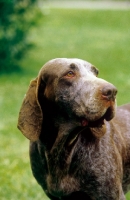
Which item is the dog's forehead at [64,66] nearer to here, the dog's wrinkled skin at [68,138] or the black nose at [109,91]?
the dog's wrinkled skin at [68,138]

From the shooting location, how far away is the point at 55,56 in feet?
67.9

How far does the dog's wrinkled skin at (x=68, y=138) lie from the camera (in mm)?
4934

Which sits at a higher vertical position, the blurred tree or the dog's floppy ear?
the dog's floppy ear

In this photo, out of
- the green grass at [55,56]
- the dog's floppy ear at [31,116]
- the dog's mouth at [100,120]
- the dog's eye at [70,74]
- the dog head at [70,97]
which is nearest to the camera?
the dog head at [70,97]

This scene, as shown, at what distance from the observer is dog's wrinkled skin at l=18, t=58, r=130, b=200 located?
4.93 metres

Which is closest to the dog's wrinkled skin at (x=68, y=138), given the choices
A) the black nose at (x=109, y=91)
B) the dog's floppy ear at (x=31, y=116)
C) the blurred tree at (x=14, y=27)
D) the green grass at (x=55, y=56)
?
the dog's floppy ear at (x=31, y=116)

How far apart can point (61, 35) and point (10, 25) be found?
1134cm

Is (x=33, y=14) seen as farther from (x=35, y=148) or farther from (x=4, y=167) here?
(x=35, y=148)

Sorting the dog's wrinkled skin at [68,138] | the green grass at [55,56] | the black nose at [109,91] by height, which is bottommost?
the green grass at [55,56]

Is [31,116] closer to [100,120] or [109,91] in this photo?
[100,120]

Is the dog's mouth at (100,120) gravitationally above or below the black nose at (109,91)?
below

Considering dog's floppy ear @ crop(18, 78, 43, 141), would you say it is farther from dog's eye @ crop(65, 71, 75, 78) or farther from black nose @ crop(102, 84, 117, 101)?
black nose @ crop(102, 84, 117, 101)

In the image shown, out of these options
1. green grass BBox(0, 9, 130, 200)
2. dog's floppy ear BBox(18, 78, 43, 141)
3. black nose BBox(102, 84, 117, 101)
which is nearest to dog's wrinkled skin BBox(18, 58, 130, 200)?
dog's floppy ear BBox(18, 78, 43, 141)

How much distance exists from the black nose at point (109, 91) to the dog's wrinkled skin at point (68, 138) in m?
0.32
